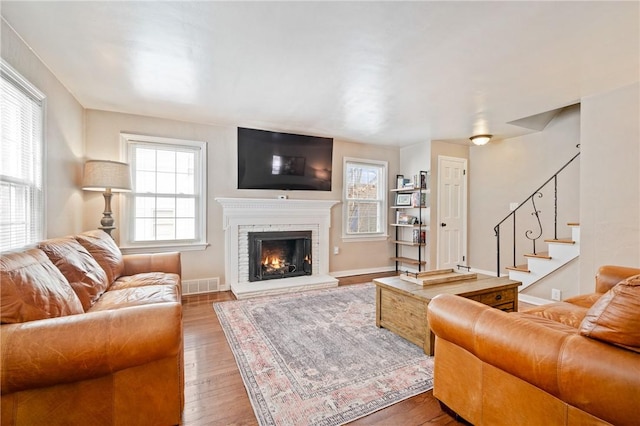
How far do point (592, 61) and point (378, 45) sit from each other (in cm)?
177

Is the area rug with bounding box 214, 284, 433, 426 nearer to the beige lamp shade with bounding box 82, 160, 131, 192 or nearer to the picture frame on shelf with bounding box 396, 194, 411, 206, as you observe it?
the beige lamp shade with bounding box 82, 160, 131, 192

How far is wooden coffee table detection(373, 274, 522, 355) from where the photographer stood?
2252mm

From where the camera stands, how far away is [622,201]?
2.71m

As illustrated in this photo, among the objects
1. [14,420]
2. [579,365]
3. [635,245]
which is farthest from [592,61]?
[14,420]

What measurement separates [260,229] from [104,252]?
2038 mm

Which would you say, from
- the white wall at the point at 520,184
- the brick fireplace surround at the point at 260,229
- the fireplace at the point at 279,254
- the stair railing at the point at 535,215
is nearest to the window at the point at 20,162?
the brick fireplace surround at the point at 260,229

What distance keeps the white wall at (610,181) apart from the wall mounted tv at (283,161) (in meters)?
Answer: 3.19

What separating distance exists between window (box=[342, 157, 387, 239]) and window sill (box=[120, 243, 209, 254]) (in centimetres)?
236

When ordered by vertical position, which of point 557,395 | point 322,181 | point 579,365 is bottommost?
point 557,395

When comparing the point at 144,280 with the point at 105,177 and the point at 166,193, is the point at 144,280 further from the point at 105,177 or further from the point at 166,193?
the point at 166,193

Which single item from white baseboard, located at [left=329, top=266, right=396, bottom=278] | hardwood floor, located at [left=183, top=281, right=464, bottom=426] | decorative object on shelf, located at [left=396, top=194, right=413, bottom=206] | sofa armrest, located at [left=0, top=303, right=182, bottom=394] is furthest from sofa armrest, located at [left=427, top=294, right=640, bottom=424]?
decorative object on shelf, located at [left=396, top=194, right=413, bottom=206]

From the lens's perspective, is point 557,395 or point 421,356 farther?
point 421,356

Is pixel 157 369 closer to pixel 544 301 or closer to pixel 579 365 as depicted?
pixel 579 365

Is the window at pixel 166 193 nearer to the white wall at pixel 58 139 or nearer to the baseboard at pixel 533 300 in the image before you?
the white wall at pixel 58 139
